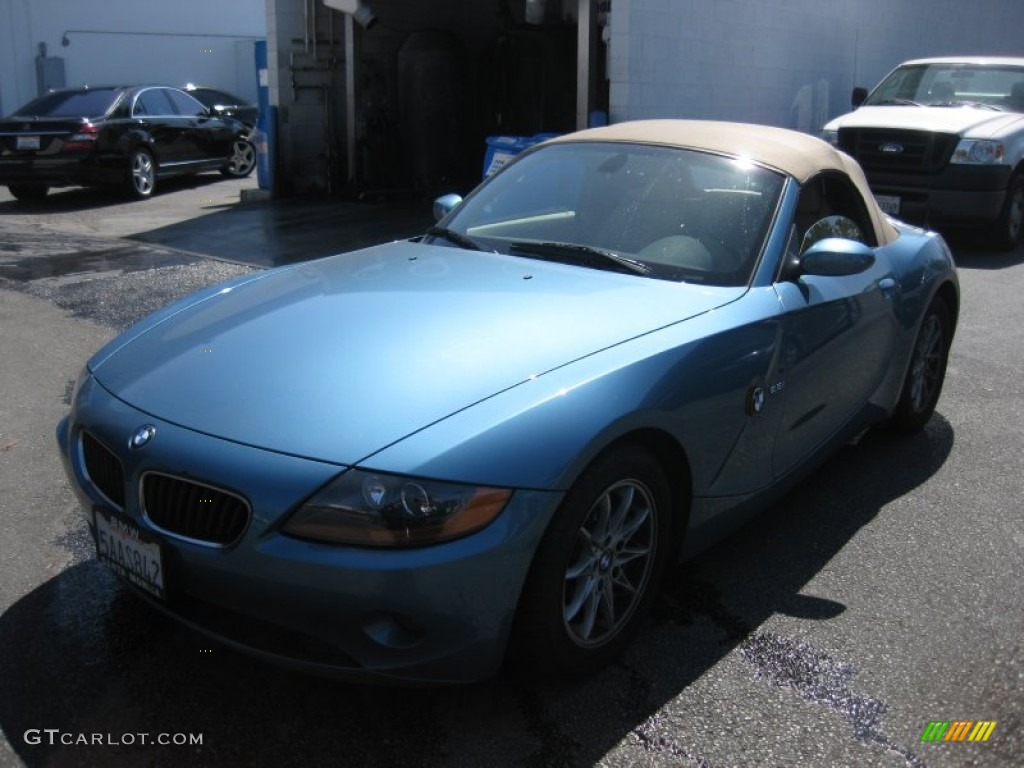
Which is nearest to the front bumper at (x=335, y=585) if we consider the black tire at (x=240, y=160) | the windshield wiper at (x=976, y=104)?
the windshield wiper at (x=976, y=104)

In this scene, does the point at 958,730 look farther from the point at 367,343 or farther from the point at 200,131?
the point at 200,131

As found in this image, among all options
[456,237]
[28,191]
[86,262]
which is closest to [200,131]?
[28,191]

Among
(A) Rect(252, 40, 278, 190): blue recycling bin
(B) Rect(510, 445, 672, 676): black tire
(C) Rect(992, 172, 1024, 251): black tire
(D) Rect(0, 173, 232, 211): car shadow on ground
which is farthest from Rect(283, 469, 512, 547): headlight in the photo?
(A) Rect(252, 40, 278, 190): blue recycling bin

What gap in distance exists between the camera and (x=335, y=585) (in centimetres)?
246

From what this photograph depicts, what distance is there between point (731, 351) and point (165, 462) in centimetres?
172

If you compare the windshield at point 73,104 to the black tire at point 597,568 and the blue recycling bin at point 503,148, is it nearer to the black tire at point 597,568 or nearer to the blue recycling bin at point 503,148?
the blue recycling bin at point 503,148

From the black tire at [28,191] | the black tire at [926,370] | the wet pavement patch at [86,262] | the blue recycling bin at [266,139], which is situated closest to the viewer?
the black tire at [926,370]

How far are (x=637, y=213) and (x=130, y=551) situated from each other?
7.15 ft

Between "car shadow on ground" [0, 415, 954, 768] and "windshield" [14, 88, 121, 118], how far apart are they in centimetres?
1245

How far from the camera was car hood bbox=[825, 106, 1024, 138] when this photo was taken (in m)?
10.3

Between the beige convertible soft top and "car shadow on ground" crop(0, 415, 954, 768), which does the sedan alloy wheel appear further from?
"car shadow on ground" crop(0, 415, 954, 768)

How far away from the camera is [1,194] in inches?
624

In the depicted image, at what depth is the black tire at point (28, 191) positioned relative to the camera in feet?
48.2

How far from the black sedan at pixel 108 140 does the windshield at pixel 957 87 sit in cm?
982
